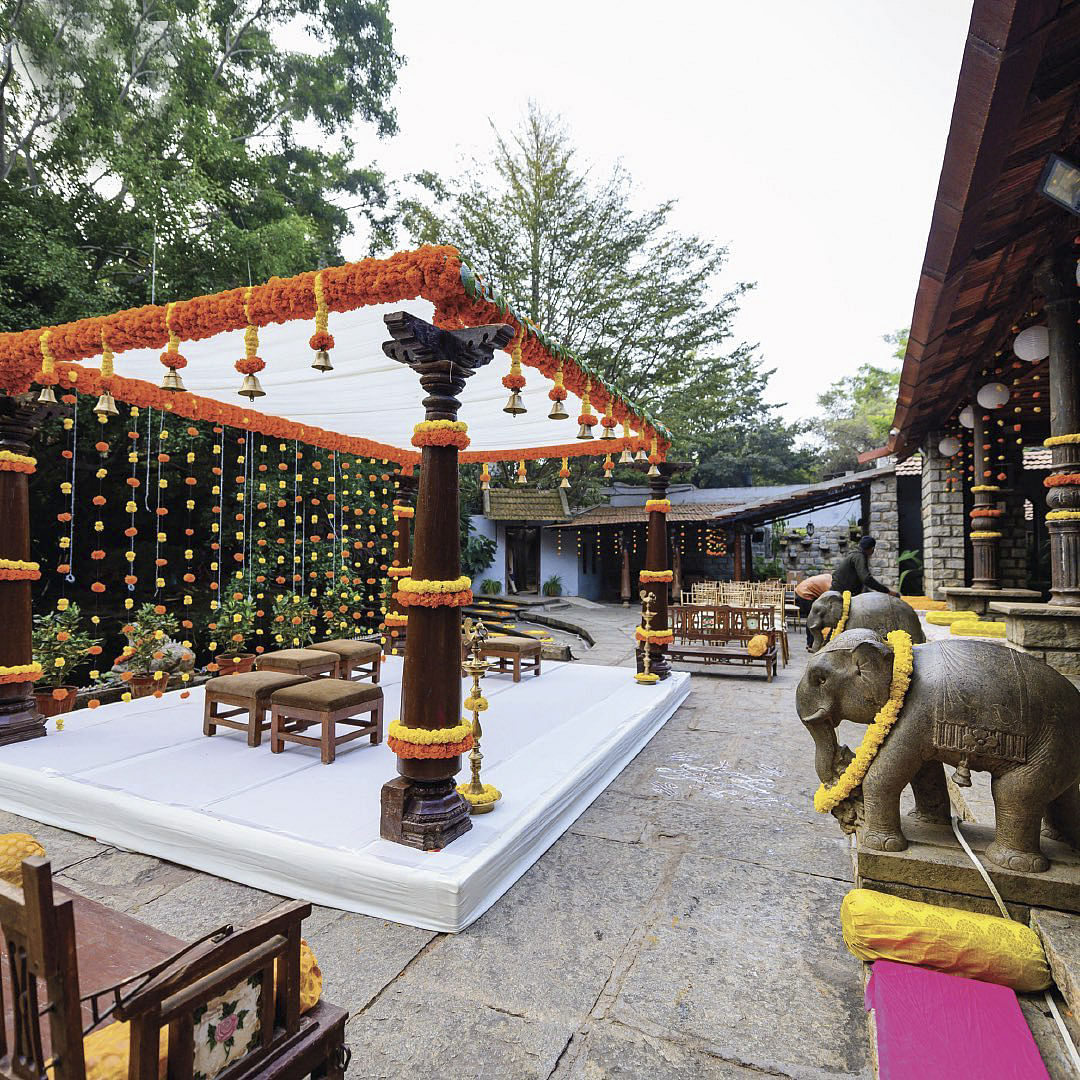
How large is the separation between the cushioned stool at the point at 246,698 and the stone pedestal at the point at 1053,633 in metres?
5.40

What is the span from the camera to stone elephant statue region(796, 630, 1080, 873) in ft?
7.06

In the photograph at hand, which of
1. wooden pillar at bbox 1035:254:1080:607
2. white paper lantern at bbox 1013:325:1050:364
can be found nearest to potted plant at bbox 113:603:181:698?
wooden pillar at bbox 1035:254:1080:607

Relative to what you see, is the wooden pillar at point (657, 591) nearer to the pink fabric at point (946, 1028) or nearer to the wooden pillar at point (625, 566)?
the pink fabric at point (946, 1028)

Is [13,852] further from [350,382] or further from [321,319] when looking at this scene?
[350,382]

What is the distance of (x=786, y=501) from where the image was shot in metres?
14.8

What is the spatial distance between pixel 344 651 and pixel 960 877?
5596 mm

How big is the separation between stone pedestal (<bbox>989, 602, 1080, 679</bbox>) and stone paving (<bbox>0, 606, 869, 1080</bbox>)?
205 cm

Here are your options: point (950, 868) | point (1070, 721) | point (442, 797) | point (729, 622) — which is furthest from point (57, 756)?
point (729, 622)

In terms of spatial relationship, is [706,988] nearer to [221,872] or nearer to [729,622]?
[221,872]

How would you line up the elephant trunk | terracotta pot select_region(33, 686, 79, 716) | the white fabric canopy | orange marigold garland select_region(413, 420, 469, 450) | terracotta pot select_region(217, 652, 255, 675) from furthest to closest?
terracotta pot select_region(217, 652, 255, 675)
terracotta pot select_region(33, 686, 79, 716)
the white fabric canopy
orange marigold garland select_region(413, 420, 469, 450)
the elephant trunk

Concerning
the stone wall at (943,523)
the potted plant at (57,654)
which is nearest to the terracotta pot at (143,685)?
the potted plant at (57,654)

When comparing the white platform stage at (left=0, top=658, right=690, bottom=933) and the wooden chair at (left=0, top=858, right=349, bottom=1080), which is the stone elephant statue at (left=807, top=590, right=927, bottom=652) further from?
the wooden chair at (left=0, top=858, right=349, bottom=1080)

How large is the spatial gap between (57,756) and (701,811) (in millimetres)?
4379

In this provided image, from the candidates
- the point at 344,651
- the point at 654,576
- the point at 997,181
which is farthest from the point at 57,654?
the point at 997,181
